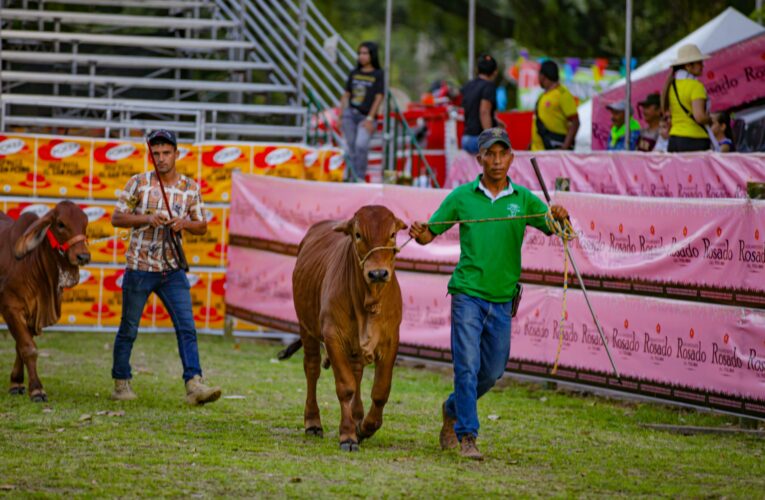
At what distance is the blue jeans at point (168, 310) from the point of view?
36.1ft

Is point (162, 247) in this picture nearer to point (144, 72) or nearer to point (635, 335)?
point (635, 335)

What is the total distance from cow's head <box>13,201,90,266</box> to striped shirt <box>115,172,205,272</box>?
0.48 meters

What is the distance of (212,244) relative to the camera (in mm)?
16359

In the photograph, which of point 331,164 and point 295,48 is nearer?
point 331,164

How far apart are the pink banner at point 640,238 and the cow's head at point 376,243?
2.96 m

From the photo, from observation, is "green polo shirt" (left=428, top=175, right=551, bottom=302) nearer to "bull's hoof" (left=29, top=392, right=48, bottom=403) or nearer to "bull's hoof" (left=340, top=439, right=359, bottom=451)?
"bull's hoof" (left=340, top=439, right=359, bottom=451)

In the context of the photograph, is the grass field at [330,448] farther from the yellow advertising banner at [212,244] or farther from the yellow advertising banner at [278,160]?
the yellow advertising banner at [278,160]

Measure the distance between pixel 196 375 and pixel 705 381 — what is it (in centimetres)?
402

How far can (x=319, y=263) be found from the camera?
9875 millimetres

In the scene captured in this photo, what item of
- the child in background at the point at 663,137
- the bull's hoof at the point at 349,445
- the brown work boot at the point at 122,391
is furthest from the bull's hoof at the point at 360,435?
the child in background at the point at 663,137

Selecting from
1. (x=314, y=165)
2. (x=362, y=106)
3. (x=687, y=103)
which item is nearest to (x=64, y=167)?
(x=314, y=165)

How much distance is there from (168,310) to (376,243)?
3157 mm

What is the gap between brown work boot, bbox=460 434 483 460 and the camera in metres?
8.62

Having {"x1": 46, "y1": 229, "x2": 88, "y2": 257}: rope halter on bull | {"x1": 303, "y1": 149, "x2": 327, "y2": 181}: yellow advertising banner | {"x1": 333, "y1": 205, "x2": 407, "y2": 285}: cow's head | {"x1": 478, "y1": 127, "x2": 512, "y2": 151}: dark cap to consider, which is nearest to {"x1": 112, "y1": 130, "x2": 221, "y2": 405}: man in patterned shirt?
{"x1": 46, "y1": 229, "x2": 88, "y2": 257}: rope halter on bull
